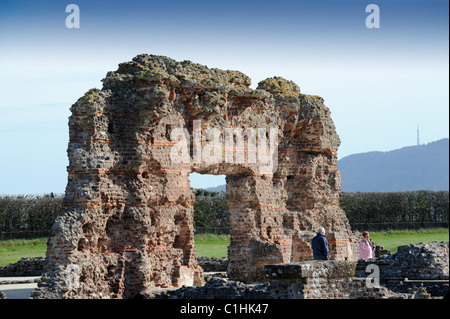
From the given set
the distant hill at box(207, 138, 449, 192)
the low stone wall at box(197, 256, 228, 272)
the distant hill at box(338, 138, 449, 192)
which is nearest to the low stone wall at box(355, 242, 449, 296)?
the low stone wall at box(197, 256, 228, 272)

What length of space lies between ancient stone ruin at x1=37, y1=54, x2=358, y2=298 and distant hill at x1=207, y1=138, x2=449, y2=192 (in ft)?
432

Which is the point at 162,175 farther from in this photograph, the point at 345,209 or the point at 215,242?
the point at 345,209

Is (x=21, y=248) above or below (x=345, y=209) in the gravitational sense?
below

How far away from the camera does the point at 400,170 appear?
172625mm

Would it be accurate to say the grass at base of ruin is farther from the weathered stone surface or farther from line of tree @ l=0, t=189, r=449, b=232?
the weathered stone surface

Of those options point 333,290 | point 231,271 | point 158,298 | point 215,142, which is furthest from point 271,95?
point 333,290

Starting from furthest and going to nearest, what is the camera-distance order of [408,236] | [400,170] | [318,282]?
[400,170]
[408,236]
[318,282]

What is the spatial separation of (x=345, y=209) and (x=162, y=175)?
23.6 meters

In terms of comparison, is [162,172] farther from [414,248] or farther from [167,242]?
[414,248]

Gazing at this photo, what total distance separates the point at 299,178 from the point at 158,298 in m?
9.29

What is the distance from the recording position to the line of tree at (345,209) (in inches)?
1663

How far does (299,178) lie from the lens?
27.8m

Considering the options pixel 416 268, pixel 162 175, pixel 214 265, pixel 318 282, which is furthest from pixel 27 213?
pixel 318 282

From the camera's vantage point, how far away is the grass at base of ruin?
3909 cm
